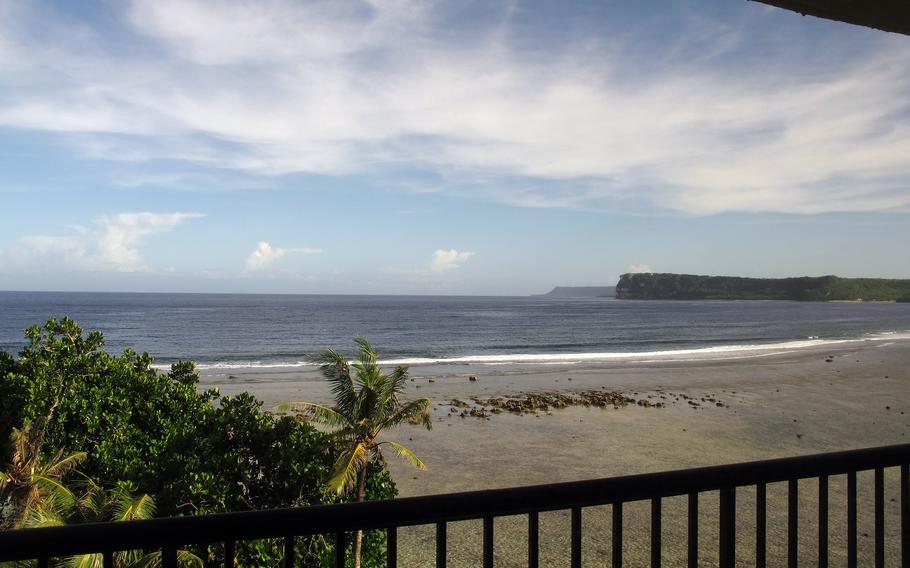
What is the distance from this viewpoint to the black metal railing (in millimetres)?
1574

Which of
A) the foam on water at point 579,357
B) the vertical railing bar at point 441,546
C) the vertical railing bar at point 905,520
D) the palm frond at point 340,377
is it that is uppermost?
the vertical railing bar at point 441,546

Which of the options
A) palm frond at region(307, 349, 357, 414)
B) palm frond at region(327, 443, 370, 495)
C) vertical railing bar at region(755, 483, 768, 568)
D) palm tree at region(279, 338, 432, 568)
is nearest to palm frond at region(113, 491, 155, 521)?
palm frond at region(327, 443, 370, 495)

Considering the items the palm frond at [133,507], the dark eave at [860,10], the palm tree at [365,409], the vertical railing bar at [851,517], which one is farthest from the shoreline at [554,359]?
the dark eave at [860,10]

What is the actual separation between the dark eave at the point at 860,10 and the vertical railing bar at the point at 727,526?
1.82 metres

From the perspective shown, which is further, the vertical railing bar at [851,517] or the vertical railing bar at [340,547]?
the vertical railing bar at [851,517]

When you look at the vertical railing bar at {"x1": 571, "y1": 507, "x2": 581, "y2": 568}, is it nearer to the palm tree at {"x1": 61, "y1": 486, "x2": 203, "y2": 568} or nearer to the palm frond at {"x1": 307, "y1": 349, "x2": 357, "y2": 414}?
the palm tree at {"x1": 61, "y1": 486, "x2": 203, "y2": 568}

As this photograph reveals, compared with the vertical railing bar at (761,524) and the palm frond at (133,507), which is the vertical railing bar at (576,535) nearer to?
the vertical railing bar at (761,524)

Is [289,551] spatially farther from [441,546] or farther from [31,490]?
[31,490]

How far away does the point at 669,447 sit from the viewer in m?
20.8

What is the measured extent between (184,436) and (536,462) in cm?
1217

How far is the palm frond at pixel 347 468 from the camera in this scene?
994 centimetres

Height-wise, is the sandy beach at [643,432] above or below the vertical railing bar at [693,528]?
below

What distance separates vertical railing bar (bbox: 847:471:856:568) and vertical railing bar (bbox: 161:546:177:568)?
2.41 m

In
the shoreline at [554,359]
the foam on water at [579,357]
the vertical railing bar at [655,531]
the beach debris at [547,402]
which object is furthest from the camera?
the foam on water at [579,357]
